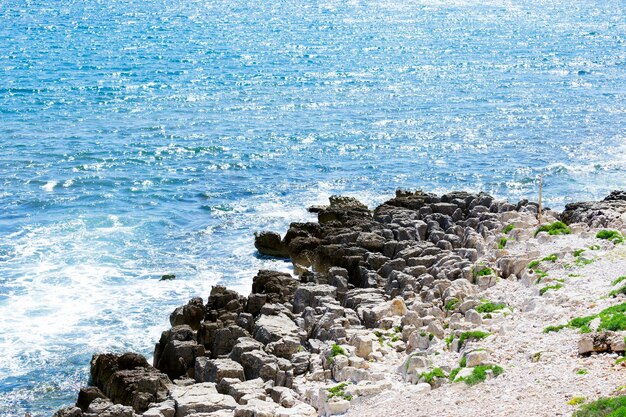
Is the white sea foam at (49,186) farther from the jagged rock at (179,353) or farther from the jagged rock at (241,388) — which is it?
the jagged rock at (241,388)

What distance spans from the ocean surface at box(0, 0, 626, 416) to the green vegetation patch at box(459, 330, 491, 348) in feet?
44.0

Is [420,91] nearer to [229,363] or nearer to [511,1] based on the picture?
[229,363]

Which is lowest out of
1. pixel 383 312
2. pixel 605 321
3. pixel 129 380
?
pixel 129 380

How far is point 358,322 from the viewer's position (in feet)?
117

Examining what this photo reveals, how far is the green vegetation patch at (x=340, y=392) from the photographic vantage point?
95.6 ft

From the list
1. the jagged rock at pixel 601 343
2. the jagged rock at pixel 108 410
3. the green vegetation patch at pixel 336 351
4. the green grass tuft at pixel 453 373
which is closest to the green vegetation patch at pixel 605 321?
the jagged rock at pixel 601 343

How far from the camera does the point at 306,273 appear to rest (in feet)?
140

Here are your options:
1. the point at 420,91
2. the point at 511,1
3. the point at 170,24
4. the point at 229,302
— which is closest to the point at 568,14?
the point at 511,1

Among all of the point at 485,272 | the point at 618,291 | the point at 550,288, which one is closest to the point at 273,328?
the point at 485,272

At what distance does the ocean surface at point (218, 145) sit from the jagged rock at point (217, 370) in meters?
5.74

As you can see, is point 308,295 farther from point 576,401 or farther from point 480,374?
point 576,401

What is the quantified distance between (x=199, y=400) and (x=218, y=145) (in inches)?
1655

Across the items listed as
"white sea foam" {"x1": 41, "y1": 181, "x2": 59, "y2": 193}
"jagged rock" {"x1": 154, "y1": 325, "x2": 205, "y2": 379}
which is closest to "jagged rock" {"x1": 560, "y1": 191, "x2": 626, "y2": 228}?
"jagged rock" {"x1": 154, "y1": 325, "x2": 205, "y2": 379}

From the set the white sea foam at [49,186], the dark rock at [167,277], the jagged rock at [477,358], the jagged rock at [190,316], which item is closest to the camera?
the jagged rock at [477,358]
